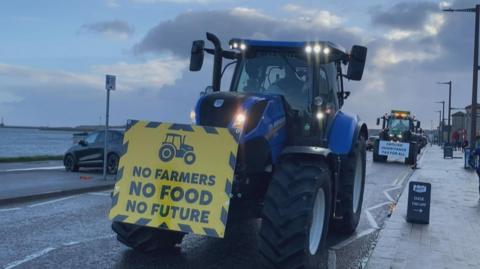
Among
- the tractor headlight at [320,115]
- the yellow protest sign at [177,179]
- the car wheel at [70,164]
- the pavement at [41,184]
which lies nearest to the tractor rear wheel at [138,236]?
the yellow protest sign at [177,179]

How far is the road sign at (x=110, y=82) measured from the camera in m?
15.6

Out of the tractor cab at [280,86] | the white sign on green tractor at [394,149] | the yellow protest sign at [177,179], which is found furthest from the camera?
the white sign on green tractor at [394,149]

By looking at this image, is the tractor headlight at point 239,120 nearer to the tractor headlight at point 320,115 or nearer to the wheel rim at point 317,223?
the wheel rim at point 317,223

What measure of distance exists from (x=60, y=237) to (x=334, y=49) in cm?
484

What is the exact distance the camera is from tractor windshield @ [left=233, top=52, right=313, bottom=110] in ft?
25.6

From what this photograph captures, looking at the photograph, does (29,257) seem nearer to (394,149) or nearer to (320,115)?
(320,115)

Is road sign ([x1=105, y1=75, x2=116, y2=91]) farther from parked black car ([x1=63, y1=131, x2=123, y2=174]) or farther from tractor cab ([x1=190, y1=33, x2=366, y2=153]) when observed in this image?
tractor cab ([x1=190, y1=33, x2=366, y2=153])

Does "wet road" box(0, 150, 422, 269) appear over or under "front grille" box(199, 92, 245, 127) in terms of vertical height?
→ under

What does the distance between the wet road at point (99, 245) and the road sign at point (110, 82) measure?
5.00 metres

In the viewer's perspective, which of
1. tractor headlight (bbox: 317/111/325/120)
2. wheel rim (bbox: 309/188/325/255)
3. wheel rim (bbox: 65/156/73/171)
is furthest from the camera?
wheel rim (bbox: 65/156/73/171)

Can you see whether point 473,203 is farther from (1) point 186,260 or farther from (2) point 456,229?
(1) point 186,260

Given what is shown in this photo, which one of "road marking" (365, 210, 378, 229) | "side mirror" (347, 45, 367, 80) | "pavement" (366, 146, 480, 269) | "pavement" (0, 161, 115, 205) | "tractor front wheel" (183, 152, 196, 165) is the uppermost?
"side mirror" (347, 45, 367, 80)

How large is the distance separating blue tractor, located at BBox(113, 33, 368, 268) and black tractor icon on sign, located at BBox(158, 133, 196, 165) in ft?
1.87

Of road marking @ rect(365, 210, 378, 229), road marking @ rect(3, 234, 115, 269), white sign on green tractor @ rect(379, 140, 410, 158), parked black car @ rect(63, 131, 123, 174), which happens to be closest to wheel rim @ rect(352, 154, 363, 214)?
road marking @ rect(365, 210, 378, 229)
